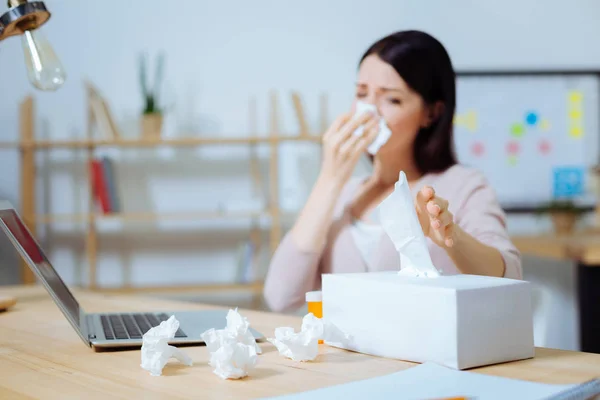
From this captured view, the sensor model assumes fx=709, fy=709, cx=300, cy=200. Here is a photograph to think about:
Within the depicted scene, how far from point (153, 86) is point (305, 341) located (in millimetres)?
2790

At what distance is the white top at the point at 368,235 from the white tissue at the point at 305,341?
701mm

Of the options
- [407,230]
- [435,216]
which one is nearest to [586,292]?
[435,216]

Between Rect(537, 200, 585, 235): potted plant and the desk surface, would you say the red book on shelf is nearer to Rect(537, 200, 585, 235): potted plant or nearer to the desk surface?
Rect(537, 200, 585, 235): potted plant

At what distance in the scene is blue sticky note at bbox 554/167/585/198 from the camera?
11.4 ft

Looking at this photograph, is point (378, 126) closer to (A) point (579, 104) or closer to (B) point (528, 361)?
(B) point (528, 361)

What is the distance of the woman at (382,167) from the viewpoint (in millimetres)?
1529

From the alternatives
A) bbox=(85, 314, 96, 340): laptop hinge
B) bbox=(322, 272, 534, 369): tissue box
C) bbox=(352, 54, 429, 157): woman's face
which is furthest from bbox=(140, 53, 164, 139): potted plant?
bbox=(322, 272, 534, 369): tissue box

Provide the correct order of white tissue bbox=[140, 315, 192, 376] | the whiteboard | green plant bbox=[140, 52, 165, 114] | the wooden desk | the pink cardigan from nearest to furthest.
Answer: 1. white tissue bbox=[140, 315, 192, 376]
2. the pink cardigan
3. the wooden desk
4. green plant bbox=[140, 52, 165, 114]
5. the whiteboard

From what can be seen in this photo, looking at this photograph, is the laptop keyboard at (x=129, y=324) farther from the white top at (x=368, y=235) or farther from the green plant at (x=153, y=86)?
the green plant at (x=153, y=86)

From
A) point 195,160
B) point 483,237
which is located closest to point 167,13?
point 195,160

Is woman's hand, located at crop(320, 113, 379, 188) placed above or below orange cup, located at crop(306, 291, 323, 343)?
above

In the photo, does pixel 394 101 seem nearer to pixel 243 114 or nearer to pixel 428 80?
pixel 428 80

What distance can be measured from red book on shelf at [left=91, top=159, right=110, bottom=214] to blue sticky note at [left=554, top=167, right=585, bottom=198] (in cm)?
215

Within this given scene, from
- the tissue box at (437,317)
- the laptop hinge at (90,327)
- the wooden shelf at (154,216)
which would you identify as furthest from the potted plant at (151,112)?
the tissue box at (437,317)
